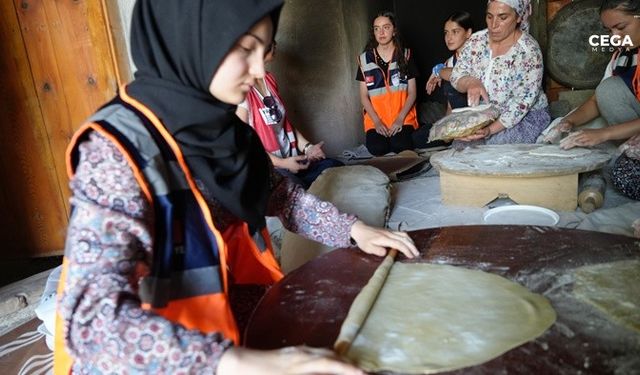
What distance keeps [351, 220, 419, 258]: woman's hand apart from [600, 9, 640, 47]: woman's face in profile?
2.42 meters

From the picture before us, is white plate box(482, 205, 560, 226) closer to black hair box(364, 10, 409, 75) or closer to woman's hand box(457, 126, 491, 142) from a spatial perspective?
woman's hand box(457, 126, 491, 142)

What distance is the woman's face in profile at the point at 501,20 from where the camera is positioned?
3416 millimetres

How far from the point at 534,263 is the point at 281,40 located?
3712 millimetres

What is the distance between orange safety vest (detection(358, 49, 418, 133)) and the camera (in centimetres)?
457

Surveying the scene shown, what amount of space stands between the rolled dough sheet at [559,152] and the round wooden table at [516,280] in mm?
1668

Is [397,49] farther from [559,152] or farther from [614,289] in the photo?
[614,289]

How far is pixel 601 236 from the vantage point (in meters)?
1.17

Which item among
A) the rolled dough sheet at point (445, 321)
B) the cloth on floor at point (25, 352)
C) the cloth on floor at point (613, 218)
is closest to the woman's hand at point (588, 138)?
the cloth on floor at point (613, 218)

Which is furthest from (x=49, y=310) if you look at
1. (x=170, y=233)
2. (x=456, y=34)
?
(x=456, y=34)

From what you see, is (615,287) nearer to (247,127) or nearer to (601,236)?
(601,236)

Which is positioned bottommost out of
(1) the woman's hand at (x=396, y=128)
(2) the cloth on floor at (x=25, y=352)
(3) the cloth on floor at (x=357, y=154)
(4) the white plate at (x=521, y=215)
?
(2) the cloth on floor at (x=25, y=352)

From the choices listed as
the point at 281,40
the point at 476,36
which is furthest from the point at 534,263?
the point at 281,40

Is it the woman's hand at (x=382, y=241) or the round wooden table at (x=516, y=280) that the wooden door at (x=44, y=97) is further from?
the round wooden table at (x=516, y=280)

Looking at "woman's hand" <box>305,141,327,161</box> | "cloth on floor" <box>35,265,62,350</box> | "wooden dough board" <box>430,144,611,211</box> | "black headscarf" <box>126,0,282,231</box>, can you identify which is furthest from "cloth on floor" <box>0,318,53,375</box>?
"wooden dough board" <box>430,144,611,211</box>
